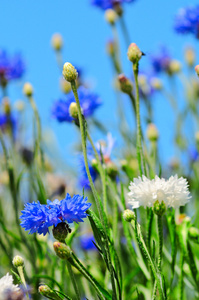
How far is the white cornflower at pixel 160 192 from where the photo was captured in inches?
25.2

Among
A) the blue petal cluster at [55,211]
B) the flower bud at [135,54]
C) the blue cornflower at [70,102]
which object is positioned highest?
the blue cornflower at [70,102]

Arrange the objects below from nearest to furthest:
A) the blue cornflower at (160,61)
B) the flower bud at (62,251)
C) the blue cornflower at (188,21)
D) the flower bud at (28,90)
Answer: the flower bud at (62,251) → the flower bud at (28,90) → the blue cornflower at (188,21) → the blue cornflower at (160,61)

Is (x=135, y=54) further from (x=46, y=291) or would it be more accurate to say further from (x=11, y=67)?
(x=11, y=67)

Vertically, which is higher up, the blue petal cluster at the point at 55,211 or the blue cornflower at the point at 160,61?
the blue cornflower at the point at 160,61

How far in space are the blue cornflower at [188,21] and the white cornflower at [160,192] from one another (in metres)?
0.67

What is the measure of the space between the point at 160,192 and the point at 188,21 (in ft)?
2.48

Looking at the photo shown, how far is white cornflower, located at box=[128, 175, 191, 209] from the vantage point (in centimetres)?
64

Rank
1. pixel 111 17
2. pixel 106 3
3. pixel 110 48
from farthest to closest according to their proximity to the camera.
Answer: pixel 110 48 < pixel 106 3 < pixel 111 17

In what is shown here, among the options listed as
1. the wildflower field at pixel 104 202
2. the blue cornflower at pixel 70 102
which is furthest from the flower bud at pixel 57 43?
the blue cornflower at pixel 70 102

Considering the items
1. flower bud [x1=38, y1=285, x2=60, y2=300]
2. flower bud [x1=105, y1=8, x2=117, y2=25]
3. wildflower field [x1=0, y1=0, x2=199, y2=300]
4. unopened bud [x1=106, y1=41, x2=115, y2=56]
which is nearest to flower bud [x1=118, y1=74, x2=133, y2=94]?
wildflower field [x1=0, y1=0, x2=199, y2=300]

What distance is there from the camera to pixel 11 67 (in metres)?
1.60

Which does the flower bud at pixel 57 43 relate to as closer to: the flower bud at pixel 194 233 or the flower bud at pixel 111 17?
the flower bud at pixel 111 17

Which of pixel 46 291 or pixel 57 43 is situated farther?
pixel 57 43

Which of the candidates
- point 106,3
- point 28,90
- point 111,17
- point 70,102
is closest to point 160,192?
point 70,102
